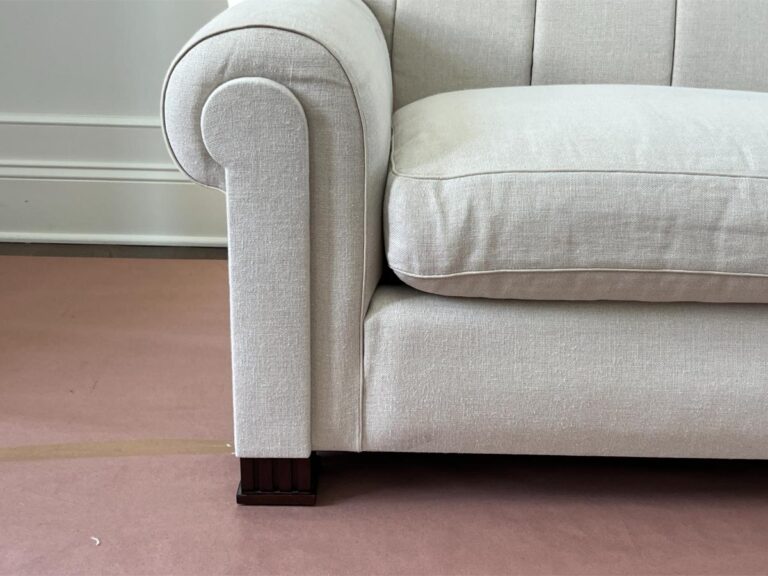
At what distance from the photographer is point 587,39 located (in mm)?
1503

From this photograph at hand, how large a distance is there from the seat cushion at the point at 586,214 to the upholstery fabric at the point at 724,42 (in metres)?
0.49

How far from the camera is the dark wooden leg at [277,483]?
1112 millimetres

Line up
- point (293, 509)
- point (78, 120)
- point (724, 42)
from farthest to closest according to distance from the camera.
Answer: point (78, 120) → point (724, 42) → point (293, 509)

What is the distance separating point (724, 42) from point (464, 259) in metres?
0.78

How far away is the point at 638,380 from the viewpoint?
1063mm

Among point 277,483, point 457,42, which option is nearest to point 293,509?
point 277,483

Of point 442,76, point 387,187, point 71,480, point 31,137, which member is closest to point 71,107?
point 31,137

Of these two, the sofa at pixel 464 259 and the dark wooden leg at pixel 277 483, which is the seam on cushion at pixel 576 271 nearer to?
the sofa at pixel 464 259

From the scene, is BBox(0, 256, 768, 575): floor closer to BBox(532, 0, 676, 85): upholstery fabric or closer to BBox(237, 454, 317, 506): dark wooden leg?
BBox(237, 454, 317, 506): dark wooden leg

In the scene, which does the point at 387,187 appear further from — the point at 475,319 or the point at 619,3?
the point at 619,3

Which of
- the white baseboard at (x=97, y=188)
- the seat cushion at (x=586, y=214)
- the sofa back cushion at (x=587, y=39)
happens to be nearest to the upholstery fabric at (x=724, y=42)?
the sofa back cushion at (x=587, y=39)

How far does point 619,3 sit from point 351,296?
789mm

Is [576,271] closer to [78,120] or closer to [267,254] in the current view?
[267,254]

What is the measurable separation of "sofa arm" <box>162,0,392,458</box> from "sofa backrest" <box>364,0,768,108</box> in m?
0.43
